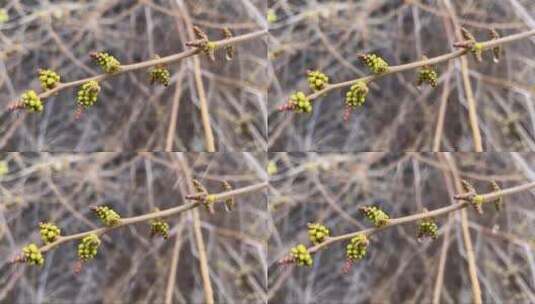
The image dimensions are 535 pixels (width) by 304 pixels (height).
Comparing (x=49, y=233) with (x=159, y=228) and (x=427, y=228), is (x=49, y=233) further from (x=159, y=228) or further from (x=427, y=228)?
(x=427, y=228)

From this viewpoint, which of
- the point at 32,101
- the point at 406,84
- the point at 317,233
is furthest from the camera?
the point at 406,84

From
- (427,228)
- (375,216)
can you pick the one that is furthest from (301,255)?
(427,228)

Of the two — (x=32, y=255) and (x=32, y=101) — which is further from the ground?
(x=32, y=101)

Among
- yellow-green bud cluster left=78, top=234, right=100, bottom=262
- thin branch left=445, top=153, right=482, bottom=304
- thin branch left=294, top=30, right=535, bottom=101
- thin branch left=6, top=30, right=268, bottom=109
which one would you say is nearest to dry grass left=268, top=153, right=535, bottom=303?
thin branch left=445, top=153, right=482, bottom=304

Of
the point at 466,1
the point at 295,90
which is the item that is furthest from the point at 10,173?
the point at 466,1

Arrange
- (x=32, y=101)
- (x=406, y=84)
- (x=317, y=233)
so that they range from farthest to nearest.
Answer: (x=406, y=84) < (x=317, y=233) < (x=32, y=101)

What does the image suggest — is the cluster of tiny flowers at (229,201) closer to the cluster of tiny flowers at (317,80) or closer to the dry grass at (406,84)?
the dry grass at (406,84)
